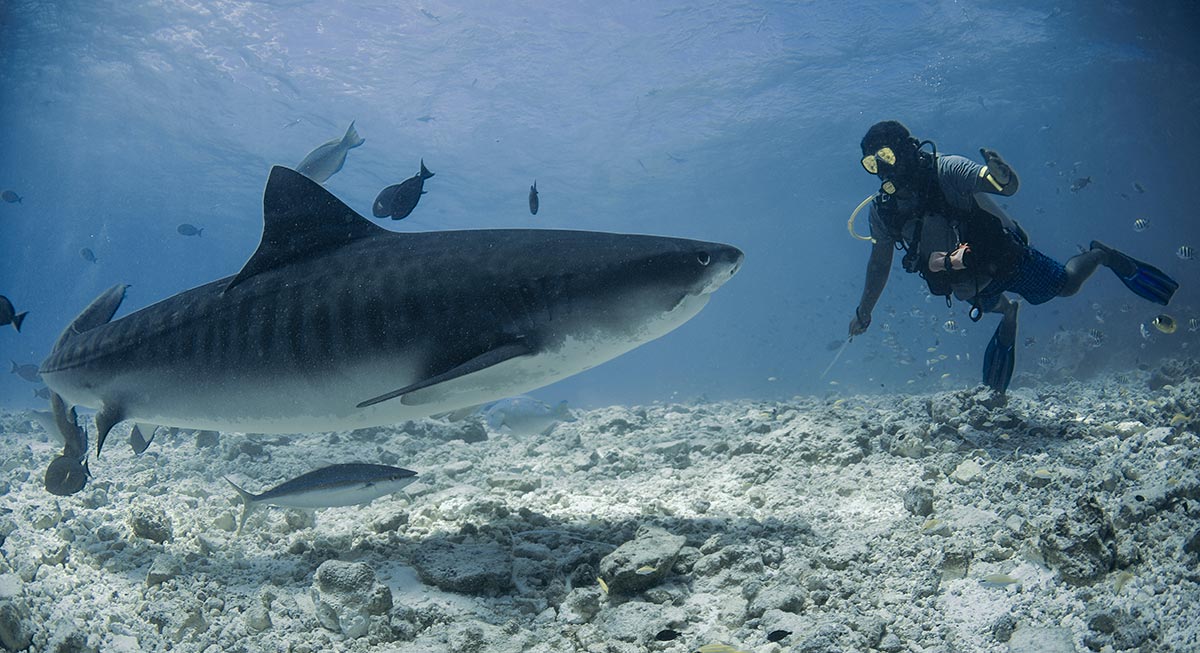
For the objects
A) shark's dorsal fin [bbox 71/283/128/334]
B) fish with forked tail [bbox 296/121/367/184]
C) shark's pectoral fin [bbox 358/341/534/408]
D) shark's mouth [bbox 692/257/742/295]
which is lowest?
shark's pectoral fin [bbox 358/341/534/408]

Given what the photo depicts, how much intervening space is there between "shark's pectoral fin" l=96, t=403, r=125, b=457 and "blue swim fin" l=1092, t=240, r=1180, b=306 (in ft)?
25.4

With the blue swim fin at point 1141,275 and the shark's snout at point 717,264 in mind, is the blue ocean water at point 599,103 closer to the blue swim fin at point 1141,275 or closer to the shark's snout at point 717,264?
the blue swim fin at point 1141,275

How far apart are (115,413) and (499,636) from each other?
321 cm

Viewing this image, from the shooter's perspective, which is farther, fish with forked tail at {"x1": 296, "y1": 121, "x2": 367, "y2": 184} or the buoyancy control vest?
fish with forked tail at {"x1": 296, "y1": 121, "x2": 367, "y2": 184}

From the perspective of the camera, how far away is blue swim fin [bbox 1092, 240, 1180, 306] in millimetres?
5125

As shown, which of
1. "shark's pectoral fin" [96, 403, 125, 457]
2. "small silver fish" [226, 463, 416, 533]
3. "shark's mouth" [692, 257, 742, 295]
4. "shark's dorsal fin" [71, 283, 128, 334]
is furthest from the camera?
"shark's dorsal fin" [71, 283, 128, 334]

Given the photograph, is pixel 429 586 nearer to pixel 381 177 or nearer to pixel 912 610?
pixel 912 610

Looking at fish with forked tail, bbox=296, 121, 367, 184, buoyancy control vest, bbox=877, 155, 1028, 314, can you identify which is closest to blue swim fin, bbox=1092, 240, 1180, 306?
buoyancy control vest, bbox=877, 155, 1028, 314

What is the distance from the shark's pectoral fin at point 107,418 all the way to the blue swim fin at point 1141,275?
7749 millimetres

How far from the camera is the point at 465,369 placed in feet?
8.34

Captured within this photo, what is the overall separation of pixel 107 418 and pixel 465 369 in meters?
2.90

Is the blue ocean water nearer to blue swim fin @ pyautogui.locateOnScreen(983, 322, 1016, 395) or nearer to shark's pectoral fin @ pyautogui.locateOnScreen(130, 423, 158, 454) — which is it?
blue swim fin @ pyautogui.locateOnScreen(983, 322, 1016, 395)

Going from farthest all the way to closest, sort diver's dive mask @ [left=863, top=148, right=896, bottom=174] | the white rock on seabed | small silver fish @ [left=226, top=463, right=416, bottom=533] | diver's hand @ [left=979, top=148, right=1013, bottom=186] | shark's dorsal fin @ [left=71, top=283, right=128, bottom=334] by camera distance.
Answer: diver's dive mask @ [left=863, top=148, right=896, bottom=174], diver's hand @ [left=979, top=148, right=1013, bottom=186], shark's dorsal fin @ [left=71, top=283, right=128, bottom=334], small silver fish @ [left=226, top=463, right=416, bottom=533], the white rock on seabed

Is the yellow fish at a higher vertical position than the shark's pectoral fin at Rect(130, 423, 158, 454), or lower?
lower
